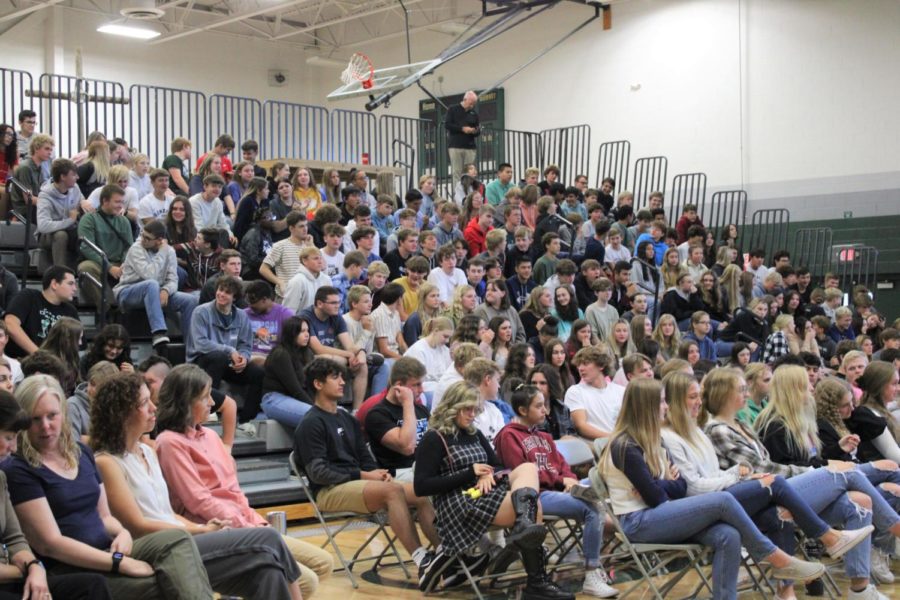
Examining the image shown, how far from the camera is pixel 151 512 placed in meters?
4.34

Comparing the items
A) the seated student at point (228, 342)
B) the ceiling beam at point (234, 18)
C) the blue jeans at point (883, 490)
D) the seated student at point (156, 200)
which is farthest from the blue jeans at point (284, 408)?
the ceiling beam at point (234, 18)

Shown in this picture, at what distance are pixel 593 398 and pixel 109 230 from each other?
4.16m

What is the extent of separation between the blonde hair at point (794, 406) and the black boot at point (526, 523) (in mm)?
1701

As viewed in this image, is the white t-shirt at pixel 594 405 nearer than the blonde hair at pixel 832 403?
No

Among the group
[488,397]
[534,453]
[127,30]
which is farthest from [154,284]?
[127,30]

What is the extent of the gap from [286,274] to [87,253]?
65.0 inches

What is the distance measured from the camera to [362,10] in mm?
21500

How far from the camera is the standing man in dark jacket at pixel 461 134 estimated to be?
15094 mm

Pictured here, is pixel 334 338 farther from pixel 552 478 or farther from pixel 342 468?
pixel 552 478

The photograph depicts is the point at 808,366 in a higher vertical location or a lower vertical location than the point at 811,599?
higher

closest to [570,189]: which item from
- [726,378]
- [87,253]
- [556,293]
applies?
[556,293]

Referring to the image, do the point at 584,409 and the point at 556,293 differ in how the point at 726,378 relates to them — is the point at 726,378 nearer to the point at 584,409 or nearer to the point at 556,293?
the point at 584,409

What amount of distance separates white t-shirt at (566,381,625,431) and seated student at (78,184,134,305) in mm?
3732

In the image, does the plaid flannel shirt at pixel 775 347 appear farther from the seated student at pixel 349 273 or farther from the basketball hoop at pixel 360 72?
the basketball hoop at pixel 360 72
